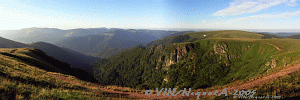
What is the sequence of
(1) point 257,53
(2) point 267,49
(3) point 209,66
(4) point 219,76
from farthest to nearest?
(3) point 209,66, (4) point 219,76, (1) point 257,53, (2) point 267,49

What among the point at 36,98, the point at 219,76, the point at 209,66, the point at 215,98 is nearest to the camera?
the point at 36,98

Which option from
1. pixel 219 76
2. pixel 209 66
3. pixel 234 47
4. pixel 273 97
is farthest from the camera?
pixel 209 66

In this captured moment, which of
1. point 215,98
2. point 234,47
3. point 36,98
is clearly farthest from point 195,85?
point 36,98

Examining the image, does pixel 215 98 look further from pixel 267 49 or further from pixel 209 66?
pixel 209 66

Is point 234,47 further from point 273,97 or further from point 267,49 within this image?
point 273,97

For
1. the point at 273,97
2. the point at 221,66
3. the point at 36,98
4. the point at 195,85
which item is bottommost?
the point at 195,85

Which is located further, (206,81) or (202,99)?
(206,81)

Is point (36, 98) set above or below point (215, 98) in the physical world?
above

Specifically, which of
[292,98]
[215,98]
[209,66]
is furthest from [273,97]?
[209,66]

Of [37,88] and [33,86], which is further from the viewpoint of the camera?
[33,86]
